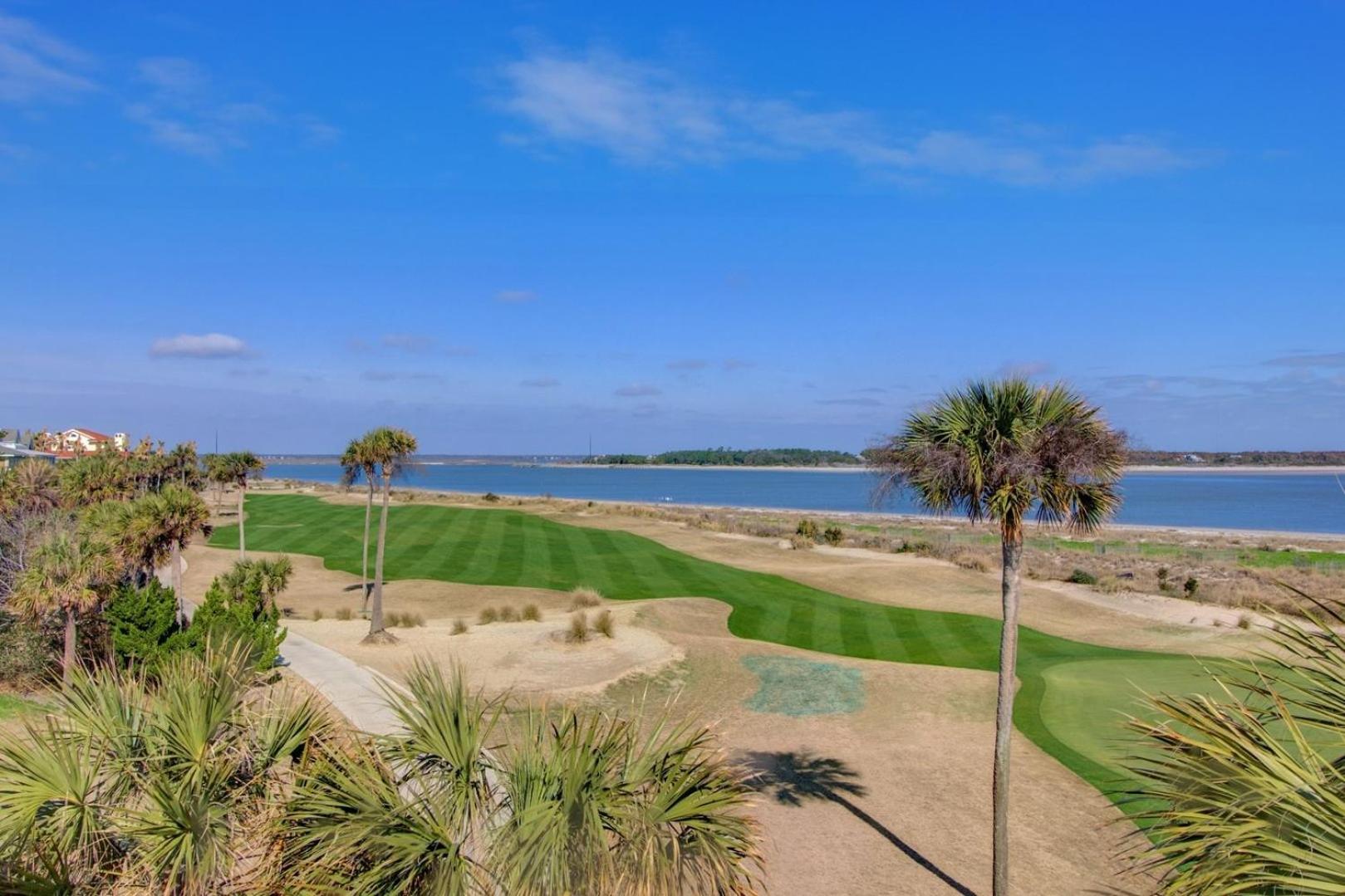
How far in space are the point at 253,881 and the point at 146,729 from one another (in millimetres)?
1776

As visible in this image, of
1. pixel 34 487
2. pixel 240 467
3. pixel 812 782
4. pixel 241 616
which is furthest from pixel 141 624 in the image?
pixel 240 467

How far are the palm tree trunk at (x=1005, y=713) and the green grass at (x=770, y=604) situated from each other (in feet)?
3.94

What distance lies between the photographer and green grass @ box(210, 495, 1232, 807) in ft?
54.7

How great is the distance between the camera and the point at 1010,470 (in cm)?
897

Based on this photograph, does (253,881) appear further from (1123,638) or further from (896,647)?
(1123,638)

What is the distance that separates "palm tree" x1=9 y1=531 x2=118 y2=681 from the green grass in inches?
658

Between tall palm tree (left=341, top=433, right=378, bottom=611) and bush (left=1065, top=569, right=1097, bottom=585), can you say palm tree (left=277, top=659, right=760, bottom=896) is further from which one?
bush (left=1065, top=569, right=1097, bottom=585)

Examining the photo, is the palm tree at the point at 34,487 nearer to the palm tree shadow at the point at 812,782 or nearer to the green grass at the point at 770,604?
the green grass at the point at 770,604

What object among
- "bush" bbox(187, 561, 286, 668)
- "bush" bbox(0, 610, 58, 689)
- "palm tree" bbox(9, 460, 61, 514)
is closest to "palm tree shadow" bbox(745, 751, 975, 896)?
Result: "bush" bbox(187, 561, 286, 668)

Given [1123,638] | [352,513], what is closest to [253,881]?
[1123,638]

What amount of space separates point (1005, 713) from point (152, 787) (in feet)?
27.3

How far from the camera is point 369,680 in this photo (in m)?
18.0

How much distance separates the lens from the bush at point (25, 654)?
1833 cm

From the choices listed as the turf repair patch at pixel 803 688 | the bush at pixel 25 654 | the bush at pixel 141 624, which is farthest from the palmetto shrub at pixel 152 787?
the bush at pixel 25 654
